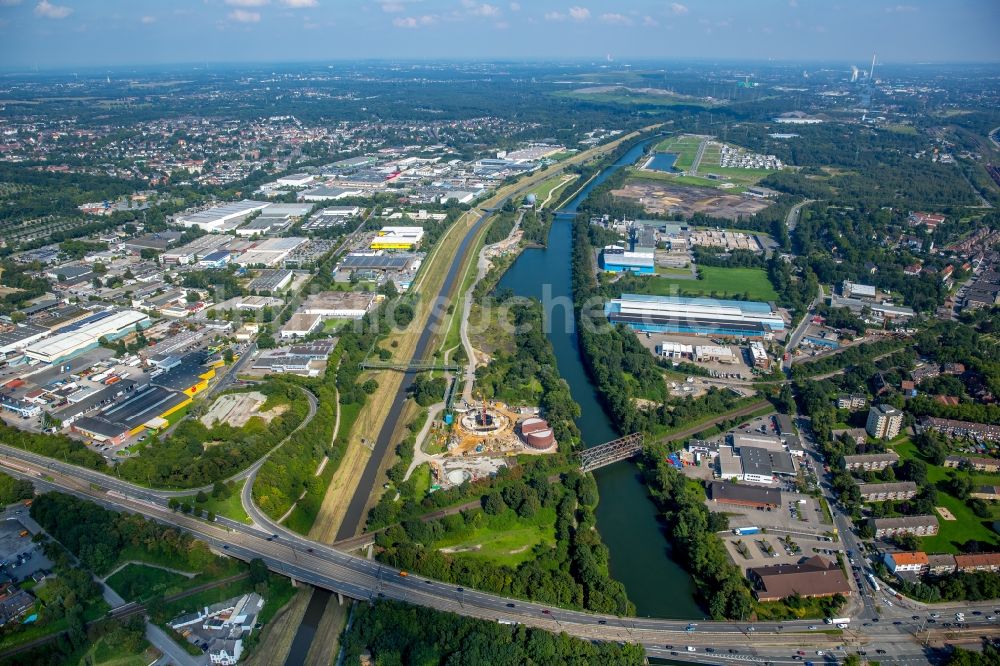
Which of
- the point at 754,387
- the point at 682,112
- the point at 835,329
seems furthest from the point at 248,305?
the point at 682,112

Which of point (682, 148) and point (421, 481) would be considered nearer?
point (421, 481)

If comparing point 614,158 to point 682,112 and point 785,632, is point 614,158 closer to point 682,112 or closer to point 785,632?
point 682,112

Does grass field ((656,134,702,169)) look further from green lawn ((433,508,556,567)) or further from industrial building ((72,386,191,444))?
industrial building ((72,386,191,444))

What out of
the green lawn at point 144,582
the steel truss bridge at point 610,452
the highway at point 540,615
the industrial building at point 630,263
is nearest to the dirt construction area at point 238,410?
the highway at point 540,615

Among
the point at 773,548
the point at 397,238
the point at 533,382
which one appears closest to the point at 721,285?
the point at 533,382

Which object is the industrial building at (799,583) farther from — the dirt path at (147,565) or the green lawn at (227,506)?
the dirt path at (147,565)

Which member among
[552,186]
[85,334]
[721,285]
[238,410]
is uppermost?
[552,186]

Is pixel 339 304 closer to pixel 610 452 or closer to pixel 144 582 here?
pixel 610 452
